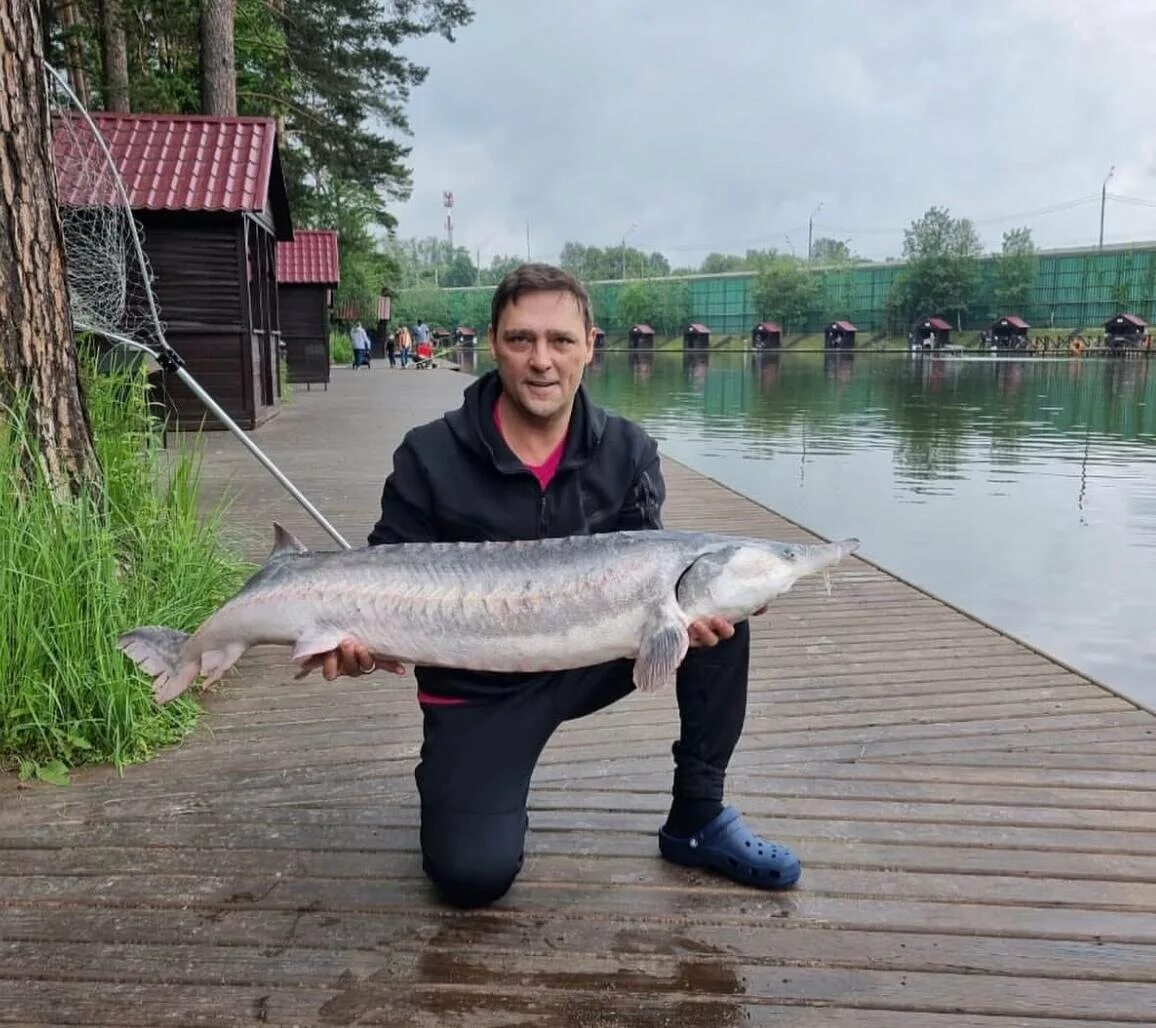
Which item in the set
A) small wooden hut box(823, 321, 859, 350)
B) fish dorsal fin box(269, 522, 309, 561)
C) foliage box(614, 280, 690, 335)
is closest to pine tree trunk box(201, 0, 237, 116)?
fish dorsal fin box(269, 522, 309, 561)

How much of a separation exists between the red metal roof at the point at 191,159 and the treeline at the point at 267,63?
3083mm

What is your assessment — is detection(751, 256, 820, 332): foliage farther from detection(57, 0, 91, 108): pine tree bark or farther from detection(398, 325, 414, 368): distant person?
detection(57, 0, 91, 108): pine tree bark

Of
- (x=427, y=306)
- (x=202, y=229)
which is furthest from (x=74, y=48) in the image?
(x=427, y=306)

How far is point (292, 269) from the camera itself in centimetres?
2697

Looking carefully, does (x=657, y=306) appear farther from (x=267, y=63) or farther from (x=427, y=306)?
(x=267, y=63)

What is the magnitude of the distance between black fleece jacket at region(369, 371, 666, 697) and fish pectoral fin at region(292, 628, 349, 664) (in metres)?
0.28

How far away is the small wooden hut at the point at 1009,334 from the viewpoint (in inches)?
3123

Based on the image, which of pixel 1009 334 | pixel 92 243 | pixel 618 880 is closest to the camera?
pixel 618 880

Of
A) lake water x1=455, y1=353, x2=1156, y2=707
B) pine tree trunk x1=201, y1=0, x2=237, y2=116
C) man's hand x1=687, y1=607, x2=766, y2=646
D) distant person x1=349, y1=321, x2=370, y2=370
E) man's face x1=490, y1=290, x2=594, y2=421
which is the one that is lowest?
A: lake water x1=455, y1=353, x2=1156, y2=707

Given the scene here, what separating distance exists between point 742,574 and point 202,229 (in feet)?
42.6

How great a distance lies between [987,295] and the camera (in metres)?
91.5

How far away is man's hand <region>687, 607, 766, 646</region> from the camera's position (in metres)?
2.67

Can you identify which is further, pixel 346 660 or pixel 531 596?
pixel 346 660

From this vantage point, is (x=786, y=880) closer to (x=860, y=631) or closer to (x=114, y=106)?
(x=860, y=631)
